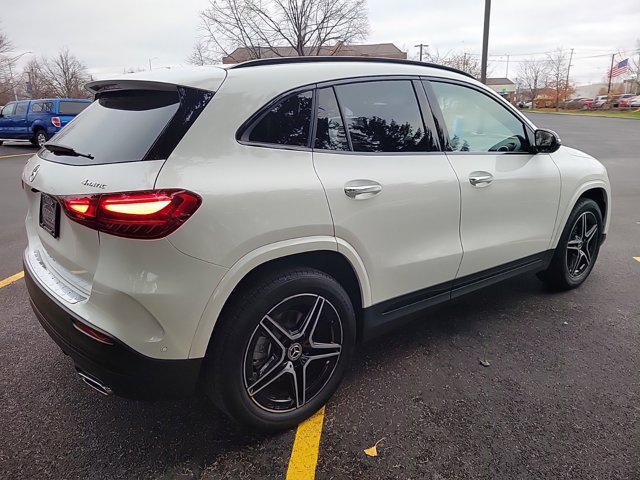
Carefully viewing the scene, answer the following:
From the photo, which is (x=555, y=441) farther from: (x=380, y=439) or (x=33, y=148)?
(x=33, y=148)

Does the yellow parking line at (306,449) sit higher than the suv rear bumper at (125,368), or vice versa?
the suv rear bumper at (125,368)

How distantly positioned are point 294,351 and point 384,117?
4.53ft

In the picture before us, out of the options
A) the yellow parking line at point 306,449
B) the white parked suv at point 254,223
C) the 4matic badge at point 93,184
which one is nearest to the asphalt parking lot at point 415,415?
the yellow parking line at point 306,449

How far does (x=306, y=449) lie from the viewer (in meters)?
2.21

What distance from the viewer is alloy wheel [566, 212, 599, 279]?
3.94m

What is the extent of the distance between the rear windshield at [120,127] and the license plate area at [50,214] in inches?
7.7

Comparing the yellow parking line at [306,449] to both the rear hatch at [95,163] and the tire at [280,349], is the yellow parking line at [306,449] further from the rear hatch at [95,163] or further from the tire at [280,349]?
the rear hatch at [95,163]

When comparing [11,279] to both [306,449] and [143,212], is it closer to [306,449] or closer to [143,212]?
[143,212]

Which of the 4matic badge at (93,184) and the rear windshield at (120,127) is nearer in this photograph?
the 4matic badge at (93,184)

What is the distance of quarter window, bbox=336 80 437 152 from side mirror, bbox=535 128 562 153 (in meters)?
1.13

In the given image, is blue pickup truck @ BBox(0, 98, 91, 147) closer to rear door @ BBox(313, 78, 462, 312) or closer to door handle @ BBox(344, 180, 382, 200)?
rear door @ BBox(313, 78, 462, 312)

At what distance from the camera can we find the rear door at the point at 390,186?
7.57 ft

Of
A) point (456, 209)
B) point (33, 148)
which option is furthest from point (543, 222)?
point (33, 148)

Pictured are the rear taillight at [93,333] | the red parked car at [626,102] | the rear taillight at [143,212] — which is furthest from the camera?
the red parked car at [626,102]
